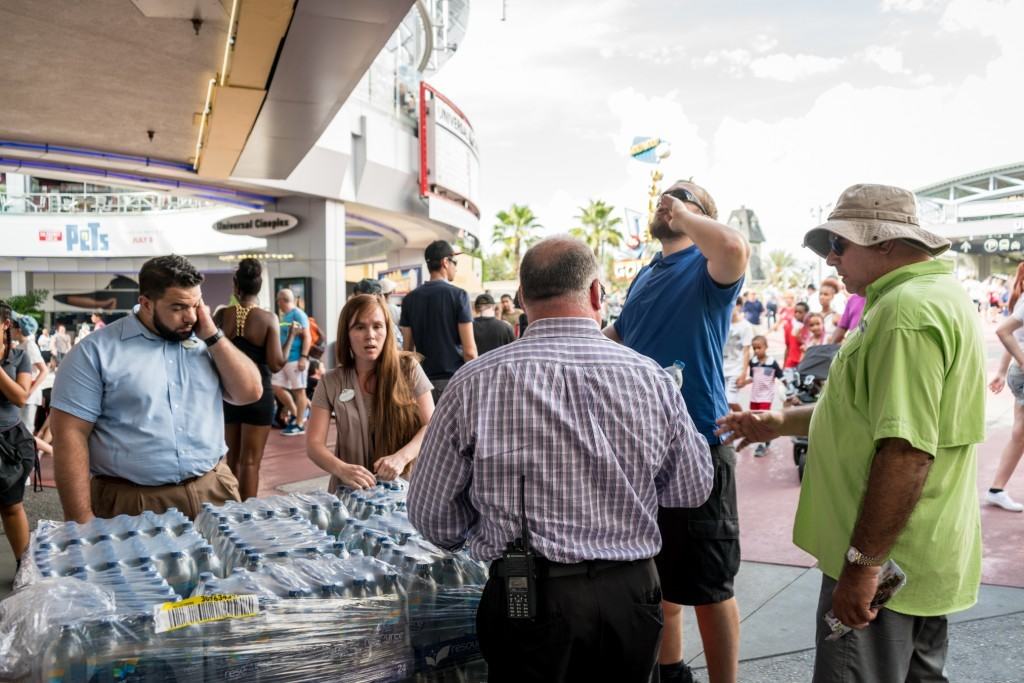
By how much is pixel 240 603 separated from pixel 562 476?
93cm

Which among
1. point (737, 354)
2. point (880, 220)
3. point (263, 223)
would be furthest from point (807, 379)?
point (263, 223)

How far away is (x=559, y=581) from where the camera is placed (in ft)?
6.35

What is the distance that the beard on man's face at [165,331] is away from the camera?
3.32m

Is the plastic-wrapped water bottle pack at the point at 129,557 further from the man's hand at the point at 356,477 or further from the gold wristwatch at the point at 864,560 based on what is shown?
the gold wristwatch at the point at 864,560

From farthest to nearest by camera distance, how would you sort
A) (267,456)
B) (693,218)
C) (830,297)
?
(830,297), (267,456), (693,218)

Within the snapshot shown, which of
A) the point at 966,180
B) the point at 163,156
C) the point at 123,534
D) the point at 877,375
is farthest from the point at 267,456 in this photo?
the point at 966,180

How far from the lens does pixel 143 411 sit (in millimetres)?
3246

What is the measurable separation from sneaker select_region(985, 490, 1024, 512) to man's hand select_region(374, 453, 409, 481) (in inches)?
192

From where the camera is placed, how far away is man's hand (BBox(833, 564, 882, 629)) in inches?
80.3

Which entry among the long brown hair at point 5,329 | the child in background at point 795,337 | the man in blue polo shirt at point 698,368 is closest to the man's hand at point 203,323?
the man in blue polo shirt at point 698,368

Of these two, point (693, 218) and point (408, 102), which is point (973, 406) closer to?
point (693, 218)

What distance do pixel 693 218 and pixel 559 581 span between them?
159 cm

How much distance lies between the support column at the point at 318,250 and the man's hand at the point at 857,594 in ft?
45.1

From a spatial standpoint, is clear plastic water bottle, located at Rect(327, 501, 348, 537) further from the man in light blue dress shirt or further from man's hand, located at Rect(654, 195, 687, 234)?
man's hand, located at Rect(654, 195, 687, 234)
